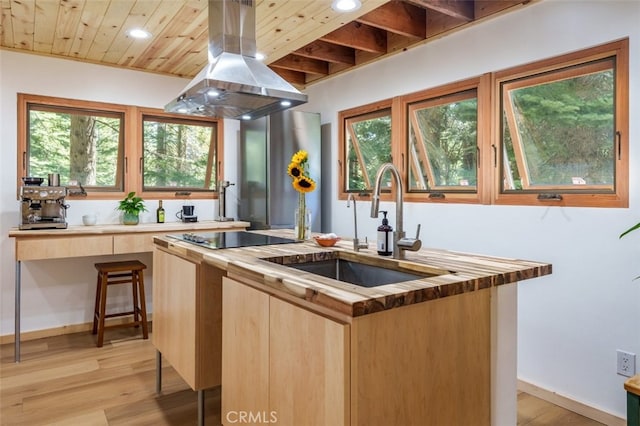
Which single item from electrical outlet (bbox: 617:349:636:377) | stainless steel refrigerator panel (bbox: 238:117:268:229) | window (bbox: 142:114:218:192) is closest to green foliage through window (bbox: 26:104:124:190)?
window (bbox: 142:114:218:192)

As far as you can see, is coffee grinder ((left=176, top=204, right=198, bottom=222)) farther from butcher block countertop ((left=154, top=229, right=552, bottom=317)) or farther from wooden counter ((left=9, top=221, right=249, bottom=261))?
butcher block countertop ((left=154, top=229, right=552, bottom=317))

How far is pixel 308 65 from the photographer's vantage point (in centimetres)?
434

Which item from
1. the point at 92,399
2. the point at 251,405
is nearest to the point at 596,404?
the point at 251,405

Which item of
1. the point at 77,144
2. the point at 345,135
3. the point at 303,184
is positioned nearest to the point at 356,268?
the point at 303,184

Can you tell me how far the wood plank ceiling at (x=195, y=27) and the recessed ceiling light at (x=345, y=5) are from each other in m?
0.05

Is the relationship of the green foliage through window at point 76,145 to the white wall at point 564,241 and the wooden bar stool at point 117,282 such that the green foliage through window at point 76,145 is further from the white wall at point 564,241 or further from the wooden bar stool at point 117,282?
the white wall at point 564,241

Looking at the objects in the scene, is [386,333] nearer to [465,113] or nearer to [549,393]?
[549,393]

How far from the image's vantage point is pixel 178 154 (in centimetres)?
443

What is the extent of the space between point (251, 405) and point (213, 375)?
21.5 inches

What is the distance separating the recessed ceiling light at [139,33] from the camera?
312 cm

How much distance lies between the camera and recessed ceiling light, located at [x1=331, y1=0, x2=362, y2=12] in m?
2.66

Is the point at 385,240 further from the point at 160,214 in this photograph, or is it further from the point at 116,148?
the point at 116,148

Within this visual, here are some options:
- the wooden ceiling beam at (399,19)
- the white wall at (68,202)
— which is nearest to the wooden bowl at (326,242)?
the wooden ceiling beam at (399,19)

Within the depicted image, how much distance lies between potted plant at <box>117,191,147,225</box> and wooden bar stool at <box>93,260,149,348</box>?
1.30 feet
